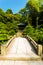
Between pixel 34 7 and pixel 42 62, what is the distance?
27.3m

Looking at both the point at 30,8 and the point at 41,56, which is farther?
the point at 30,8

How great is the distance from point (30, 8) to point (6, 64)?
2929 centimetres

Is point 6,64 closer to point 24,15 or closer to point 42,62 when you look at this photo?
A: point 42,62

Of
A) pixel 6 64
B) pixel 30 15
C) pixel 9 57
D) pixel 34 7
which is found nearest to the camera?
pixel 6 64

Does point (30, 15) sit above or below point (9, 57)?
above

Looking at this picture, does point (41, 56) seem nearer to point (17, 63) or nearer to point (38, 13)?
point (17, 63)

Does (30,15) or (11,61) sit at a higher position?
(30,15)

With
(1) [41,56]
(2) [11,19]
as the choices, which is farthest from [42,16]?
(1) [41,56]

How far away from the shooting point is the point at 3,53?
11.0 m

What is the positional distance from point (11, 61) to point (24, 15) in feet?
108

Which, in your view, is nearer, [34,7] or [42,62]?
[42,62]

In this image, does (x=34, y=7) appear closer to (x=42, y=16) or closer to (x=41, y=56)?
(x=42, y=16)

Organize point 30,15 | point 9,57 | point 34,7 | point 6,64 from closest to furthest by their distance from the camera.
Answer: point 6,64 → point 9,57 → point 34,7 → point 30,15

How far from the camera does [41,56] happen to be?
10.5 meters
